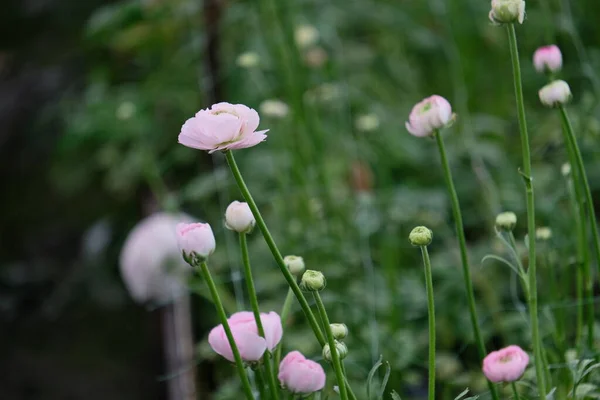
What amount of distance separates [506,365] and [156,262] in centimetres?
67

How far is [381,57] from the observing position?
5.22 feet

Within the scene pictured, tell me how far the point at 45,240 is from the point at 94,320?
1.29 feet

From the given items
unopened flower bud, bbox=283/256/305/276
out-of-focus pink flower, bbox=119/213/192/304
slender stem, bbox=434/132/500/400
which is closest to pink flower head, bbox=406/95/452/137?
slender stem, bbox=434/132/500/400

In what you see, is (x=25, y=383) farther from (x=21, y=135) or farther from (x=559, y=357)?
(x=559, y=357)

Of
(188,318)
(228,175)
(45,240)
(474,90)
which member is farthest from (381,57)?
(45,240)

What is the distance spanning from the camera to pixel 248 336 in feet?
1.45

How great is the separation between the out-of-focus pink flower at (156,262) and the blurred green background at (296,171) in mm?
75

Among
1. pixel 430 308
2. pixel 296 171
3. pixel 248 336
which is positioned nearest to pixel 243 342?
pixel 248 336

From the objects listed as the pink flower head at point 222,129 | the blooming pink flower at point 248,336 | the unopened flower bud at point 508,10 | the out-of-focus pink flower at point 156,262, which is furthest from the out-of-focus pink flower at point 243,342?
the out-of-focus pink flower at point 156,262

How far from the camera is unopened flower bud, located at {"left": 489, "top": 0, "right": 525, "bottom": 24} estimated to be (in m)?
0.42

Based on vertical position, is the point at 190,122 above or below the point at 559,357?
above

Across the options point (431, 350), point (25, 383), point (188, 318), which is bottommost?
point (25, 383)

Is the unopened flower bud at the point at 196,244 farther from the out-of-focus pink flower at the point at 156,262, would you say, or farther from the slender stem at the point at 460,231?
→ the out-of-focus pink flower at the point at 156,262

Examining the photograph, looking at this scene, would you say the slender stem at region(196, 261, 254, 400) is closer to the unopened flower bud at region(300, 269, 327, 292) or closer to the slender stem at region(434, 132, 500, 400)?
the unopened flower bud at region(300, 269, 327, 292)
